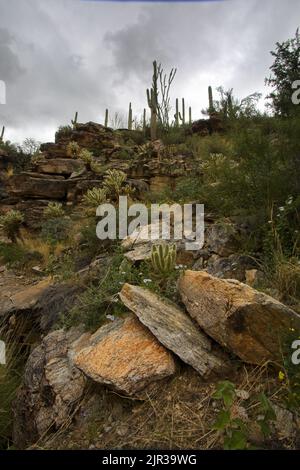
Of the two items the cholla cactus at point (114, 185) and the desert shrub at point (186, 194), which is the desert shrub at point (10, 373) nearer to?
the desert shrub at point (186, 194)

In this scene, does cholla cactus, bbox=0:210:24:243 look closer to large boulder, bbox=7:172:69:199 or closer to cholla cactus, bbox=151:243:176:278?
large boulder, bbox=7:172:69:199

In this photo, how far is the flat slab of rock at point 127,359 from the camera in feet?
7.79

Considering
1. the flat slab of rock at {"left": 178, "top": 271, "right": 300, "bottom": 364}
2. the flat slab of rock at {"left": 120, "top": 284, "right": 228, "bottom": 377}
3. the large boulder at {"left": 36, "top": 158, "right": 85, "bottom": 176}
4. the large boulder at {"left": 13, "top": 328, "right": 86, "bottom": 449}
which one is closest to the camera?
the flat slab of rock at {"left": 178, "top": 271, "right": 300, "bottom": 364}

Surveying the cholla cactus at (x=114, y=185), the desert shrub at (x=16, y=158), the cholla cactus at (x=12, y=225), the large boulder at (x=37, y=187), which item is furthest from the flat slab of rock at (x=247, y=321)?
the desert shrub at (x=16, y=158)

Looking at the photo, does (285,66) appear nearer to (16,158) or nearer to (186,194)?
(186,194)

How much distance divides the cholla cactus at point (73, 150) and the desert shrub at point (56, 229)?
4.51 meters

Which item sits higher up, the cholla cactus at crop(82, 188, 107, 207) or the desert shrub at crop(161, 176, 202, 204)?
the cholla cactus at crop(82, 188, 107, 207)

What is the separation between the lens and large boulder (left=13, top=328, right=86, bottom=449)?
2.62m

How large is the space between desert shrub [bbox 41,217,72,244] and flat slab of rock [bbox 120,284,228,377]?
565cm

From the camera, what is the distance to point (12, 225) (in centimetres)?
974

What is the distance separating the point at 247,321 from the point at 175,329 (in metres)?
0.58

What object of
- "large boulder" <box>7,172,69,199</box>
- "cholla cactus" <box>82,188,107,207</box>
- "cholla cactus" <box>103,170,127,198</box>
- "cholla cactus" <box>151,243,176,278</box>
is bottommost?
"cholla cactus" <box>151,243,176,278</box>

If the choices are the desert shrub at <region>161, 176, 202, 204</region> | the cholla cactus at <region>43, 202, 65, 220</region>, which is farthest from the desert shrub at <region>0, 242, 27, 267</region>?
the desert shrub at <region>161, 176, 202, 204</region>
